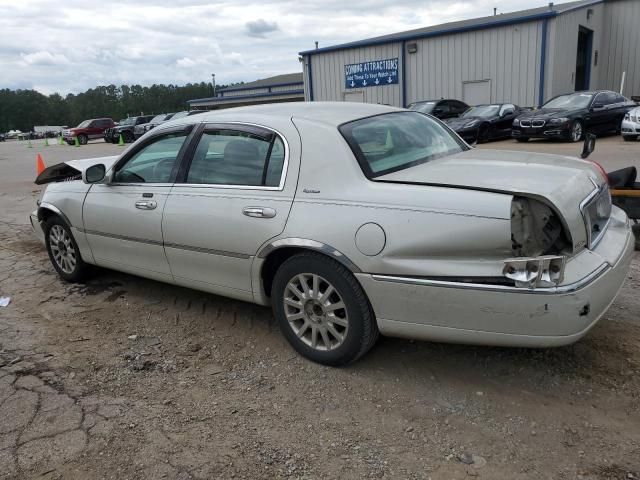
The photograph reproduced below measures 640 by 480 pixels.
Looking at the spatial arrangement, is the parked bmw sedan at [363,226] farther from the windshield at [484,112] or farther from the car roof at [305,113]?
the windshield at [484,112]

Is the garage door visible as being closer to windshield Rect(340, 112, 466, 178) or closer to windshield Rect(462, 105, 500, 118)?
windshield Rect(462, 105, 500, 118)

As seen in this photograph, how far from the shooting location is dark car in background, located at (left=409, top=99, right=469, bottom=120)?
19.1 m

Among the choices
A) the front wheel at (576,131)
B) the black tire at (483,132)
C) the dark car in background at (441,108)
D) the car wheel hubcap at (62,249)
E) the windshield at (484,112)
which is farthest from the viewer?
the dark car in background at (441,108)

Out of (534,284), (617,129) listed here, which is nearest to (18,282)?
(534,284)

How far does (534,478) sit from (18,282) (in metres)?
5.12

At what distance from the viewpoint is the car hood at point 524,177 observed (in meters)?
2.76

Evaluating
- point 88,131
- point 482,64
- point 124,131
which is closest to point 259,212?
point 482,64

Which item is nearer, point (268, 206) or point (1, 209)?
point (268, 206)

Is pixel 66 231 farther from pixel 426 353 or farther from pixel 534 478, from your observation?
pixel 534 478

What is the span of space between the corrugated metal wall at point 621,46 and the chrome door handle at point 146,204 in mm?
28013

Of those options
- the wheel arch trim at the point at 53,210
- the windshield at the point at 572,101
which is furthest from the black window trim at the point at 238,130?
the windshield at the point at 572,101

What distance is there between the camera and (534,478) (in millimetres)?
2389

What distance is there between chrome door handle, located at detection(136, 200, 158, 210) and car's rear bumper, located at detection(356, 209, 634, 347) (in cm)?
189

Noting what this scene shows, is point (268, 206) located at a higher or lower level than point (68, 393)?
higher
